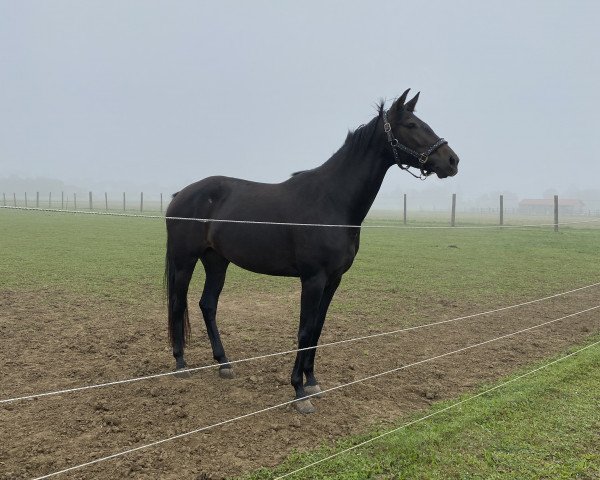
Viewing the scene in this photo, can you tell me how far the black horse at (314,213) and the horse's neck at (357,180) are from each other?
1cm

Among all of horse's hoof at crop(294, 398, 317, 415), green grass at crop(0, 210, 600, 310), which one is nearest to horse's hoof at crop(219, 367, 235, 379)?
horse's hoof at crop(294, 398, 317, 415)

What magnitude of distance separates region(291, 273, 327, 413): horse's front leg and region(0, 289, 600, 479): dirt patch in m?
0.14

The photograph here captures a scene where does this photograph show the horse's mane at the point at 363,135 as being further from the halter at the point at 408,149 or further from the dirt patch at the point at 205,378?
the dirt patch at the point at 205,378

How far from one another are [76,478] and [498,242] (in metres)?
19.4

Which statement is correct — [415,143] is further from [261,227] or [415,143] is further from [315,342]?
[315,342]

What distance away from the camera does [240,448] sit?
3387 millimetres

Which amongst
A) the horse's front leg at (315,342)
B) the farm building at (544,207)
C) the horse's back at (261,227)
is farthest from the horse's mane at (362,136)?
the farm building at (544,207)

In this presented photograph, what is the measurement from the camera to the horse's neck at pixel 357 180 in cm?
432

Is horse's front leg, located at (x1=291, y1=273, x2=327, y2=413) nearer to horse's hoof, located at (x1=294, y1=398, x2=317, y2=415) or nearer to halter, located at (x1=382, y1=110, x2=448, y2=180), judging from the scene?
horse's hoof, located at (x1=294, y1=398, x2=317, y2=415)

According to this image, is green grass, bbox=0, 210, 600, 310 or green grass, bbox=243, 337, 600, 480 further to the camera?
green grass, bbox=0, 210, 600, 310

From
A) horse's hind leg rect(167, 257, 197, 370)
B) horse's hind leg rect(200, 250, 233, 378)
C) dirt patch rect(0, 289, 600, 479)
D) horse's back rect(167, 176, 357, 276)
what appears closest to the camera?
dirt patch rect(0, 289, 600, 479)

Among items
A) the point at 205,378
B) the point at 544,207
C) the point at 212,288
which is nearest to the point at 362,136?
the point at 212,288

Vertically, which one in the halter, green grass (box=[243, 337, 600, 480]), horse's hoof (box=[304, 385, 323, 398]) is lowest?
green grass (box=[243, 337, 600, 480])

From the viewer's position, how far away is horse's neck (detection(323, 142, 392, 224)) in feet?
14.2
